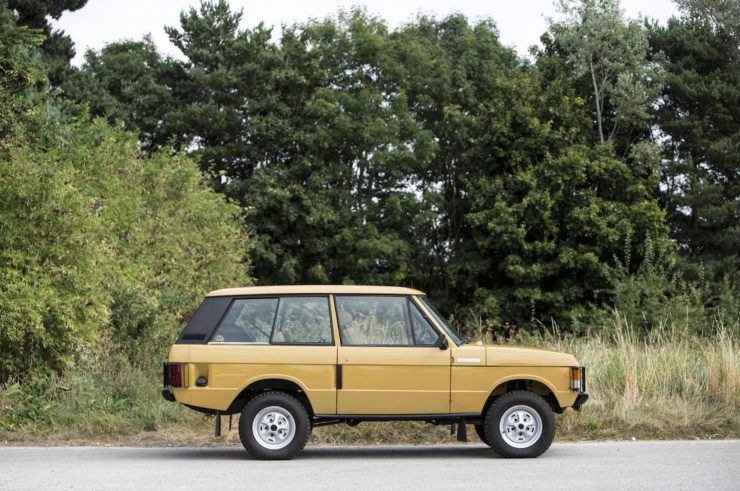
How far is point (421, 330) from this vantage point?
11.3 m

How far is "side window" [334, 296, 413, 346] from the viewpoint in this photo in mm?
11273

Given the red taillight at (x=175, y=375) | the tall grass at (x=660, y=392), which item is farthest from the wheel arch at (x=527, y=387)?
the red taillight at (x=175, y=375)

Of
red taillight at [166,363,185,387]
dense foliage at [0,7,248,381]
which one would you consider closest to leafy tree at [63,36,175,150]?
dense foliage at [0,7,248,381]

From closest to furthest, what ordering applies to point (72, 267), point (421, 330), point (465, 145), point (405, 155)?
1. point (421, 330)
2. point (72, 267)
3. point (405, 155)
4. point (465, 145)

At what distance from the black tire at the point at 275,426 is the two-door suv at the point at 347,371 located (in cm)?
1

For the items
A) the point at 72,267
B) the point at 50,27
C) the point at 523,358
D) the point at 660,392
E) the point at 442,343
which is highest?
the point at 50,27

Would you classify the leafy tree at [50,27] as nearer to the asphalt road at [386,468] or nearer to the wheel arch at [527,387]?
the asphalt road at [386,468]

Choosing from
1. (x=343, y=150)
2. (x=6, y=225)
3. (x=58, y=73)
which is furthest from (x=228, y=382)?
(x=343, y=150)

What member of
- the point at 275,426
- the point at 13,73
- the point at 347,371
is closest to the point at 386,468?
the point at 347,371

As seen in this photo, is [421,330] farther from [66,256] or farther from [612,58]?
[612,58]

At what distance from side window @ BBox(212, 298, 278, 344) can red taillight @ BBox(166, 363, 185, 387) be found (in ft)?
1.59

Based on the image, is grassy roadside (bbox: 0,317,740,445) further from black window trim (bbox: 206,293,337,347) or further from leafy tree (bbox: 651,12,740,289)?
leafy tree (bbox: 651,12,740,289)

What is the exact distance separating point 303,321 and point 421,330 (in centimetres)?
130

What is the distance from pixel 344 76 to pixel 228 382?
4162 centimetres
